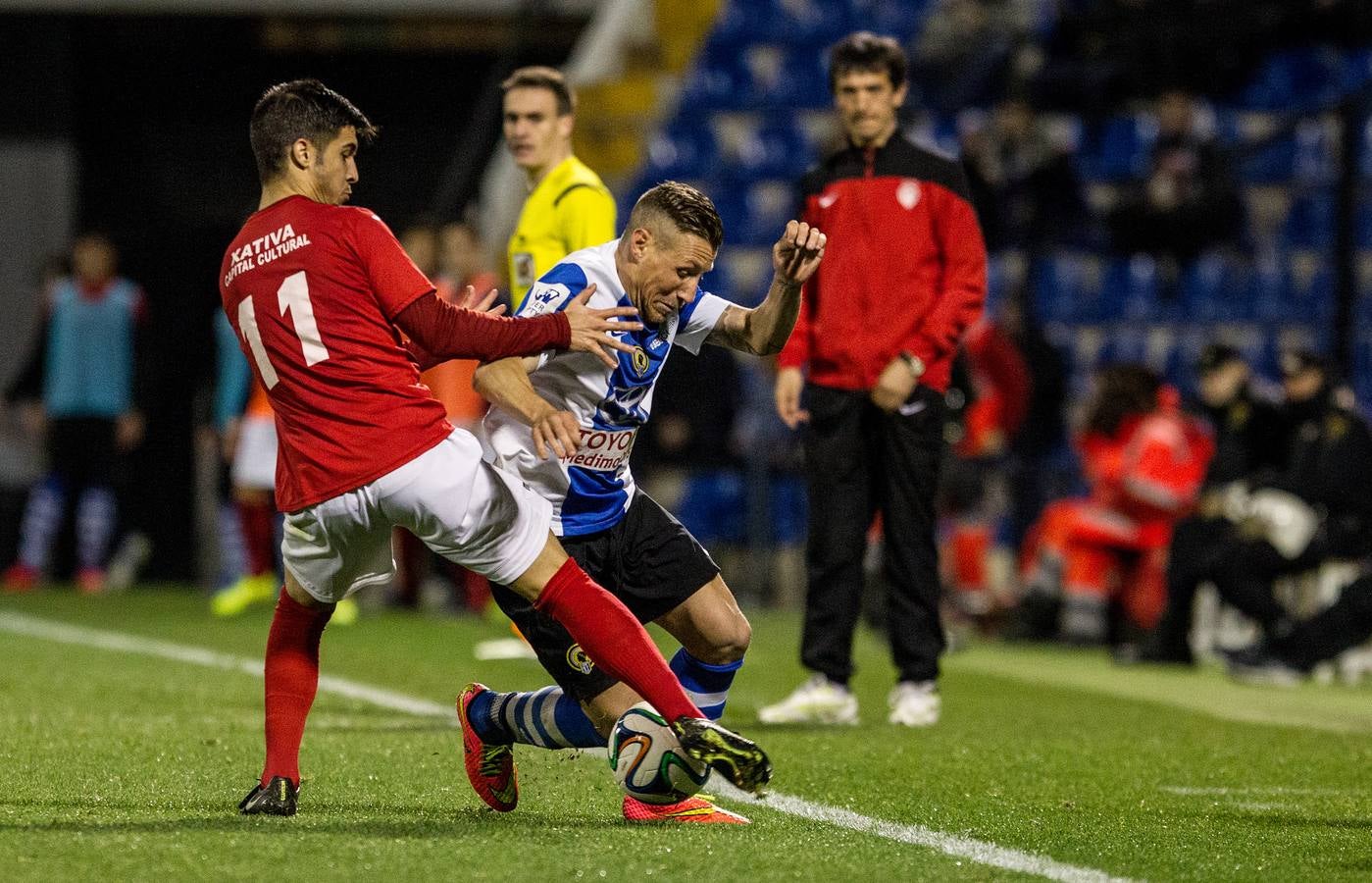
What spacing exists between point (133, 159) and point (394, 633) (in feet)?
27.6

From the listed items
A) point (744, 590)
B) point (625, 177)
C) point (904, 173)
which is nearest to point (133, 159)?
point (625, 177)

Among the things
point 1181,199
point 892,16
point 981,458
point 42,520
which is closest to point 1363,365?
point 1181,199

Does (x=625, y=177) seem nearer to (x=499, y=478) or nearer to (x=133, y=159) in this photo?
(x=133, y=159)

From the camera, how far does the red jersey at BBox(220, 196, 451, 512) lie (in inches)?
188

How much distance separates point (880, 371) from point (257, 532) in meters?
6.22

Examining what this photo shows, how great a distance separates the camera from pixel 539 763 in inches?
248

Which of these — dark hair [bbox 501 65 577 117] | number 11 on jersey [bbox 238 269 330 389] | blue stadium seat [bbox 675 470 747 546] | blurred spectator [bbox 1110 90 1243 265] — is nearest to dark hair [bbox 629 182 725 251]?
number 11 on jersey [bbox 238 269 330 389]

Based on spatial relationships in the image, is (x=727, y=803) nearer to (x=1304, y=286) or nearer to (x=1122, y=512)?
(x=1122, y=512)

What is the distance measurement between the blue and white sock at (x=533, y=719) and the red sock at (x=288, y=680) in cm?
41

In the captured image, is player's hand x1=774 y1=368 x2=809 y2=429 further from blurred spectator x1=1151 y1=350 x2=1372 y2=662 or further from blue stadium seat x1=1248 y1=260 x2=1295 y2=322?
blue stadium seat x1=1248 y1=260 x2=1295 y2=322

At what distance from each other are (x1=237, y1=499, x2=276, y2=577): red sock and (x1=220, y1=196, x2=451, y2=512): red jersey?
803cm

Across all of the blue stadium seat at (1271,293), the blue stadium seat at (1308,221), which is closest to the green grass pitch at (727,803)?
the blue stadium seat at (1271,293)

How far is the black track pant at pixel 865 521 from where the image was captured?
7527 mm

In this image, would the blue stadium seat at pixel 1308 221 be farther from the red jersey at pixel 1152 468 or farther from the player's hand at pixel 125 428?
the player's hand at pixel 125 428
